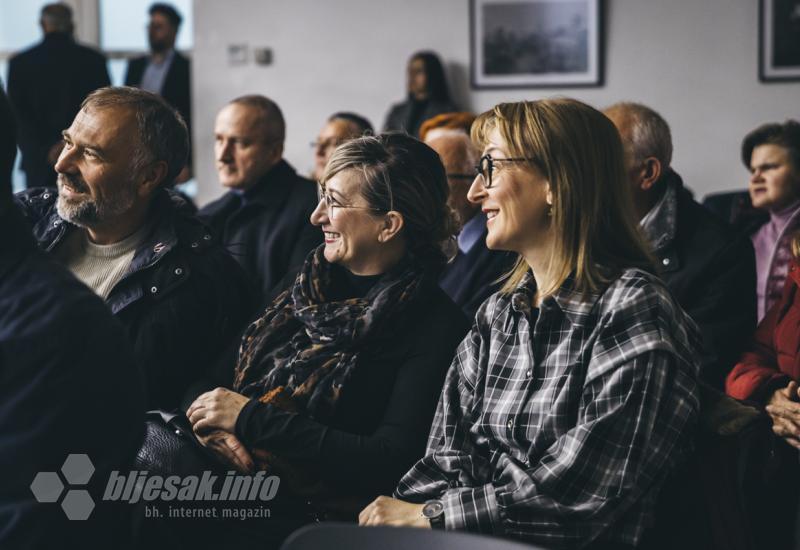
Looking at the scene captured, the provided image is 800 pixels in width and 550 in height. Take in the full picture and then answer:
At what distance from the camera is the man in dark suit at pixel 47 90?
630cm

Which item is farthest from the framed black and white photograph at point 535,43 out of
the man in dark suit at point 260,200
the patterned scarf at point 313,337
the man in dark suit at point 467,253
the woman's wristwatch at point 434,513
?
the woman's wristwatch at point 434,513

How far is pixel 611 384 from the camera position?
164cm

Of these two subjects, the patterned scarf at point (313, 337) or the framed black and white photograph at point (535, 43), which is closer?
the patterned scarf at point (313, 337)

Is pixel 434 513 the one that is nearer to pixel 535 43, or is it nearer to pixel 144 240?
pixel 144 240

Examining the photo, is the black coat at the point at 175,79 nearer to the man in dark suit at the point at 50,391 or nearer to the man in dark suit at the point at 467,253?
the man in dark suit at the point at 467,253

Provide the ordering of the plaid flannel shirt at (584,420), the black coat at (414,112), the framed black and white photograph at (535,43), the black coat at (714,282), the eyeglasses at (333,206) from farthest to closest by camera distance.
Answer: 1. the black coat at (414,112)
2. the framed black and white photograph at (535,43)
3. the black coat at (714,282)
4. the eyeglasses at (333,206)
5. the plaid flannel shirt at (584,420)

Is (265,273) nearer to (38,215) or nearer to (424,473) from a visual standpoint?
(38,215)

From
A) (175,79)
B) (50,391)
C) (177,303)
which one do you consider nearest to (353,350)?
(177,303)

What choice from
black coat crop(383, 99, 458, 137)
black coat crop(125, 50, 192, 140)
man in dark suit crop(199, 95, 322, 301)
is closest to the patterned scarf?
man in dark suit crop(199, 95, 322, 301)

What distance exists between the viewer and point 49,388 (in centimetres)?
124

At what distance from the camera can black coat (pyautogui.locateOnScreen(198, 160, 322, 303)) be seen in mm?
3477

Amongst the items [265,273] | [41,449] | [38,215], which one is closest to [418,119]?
[265,273]

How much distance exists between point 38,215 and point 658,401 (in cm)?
173

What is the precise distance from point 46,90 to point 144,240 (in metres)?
4.19
